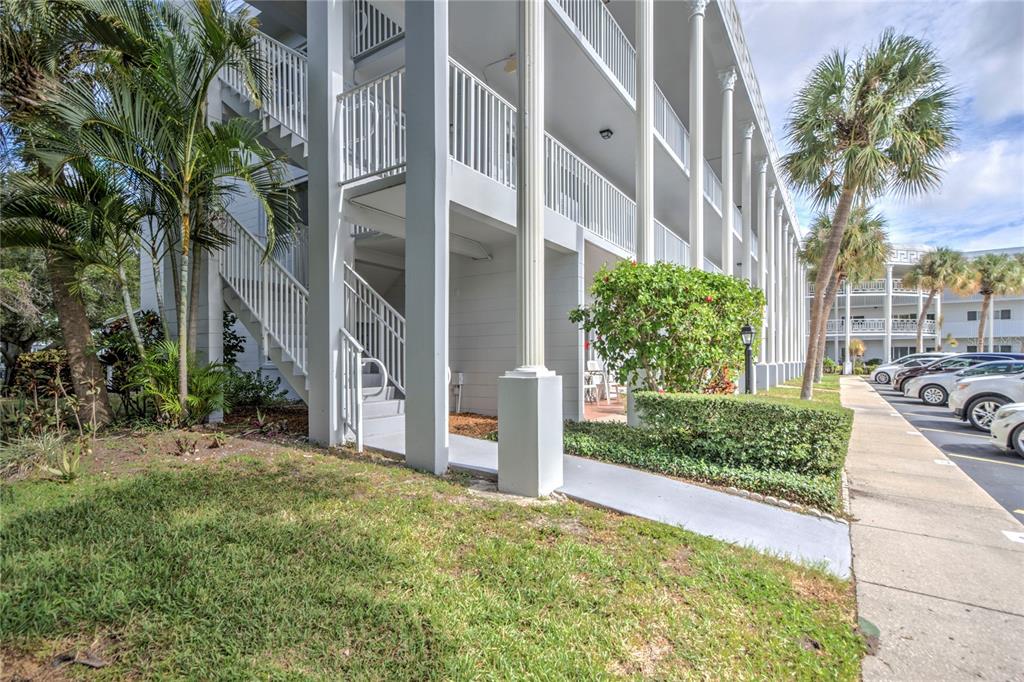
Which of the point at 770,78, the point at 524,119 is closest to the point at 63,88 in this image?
the point at 524,119

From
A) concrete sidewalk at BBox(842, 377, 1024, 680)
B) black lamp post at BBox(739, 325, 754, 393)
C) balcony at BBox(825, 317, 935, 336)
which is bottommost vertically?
concrete sidewalk at BBox(842, 377, 1024, 680)

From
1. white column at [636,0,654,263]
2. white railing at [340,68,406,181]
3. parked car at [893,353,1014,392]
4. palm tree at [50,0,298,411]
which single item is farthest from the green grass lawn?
parked car at [893,353,1014,392]

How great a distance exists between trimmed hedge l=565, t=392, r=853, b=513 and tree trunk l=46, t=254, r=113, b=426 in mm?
6634

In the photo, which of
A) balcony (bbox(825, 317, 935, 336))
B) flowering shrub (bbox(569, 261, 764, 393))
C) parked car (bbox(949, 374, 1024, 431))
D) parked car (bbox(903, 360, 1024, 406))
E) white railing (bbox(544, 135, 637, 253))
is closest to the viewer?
flowering shrub (bbox(569, 261, 764, 393))

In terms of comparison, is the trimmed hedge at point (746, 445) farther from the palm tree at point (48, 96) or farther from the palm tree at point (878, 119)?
the palm tree at point (878, 119)

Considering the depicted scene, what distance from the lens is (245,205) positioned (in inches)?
441

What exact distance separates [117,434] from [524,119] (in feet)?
21.4

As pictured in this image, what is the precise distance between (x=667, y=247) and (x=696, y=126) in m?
3.28

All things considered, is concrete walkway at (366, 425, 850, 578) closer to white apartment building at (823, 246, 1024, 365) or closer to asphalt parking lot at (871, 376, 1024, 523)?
asphalt parking lot at (871, 376, 1024, 523)

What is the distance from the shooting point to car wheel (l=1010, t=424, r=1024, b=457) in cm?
732

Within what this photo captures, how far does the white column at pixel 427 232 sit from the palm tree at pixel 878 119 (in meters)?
9.26

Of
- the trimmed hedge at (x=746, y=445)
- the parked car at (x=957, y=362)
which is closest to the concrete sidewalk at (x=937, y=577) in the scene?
the trimmed hedge at (x=746, y=445)

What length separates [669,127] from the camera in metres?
11.6

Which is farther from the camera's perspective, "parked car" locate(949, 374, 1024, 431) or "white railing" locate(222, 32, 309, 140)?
"parked car" locate(949, 374, 1024, 431)
